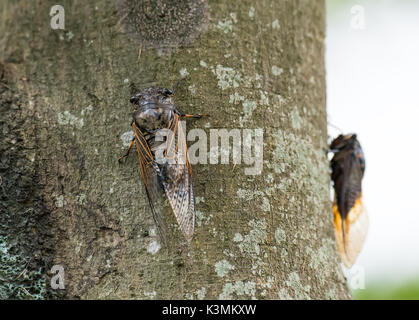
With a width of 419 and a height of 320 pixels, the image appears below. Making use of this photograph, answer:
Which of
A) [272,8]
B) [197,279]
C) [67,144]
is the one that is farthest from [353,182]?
[67,144]

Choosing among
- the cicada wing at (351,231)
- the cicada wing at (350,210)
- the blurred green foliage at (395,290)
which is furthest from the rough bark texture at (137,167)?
the blurred green foliage at (395,290)

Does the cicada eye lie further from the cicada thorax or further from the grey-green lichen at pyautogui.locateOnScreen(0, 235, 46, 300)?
the grey-green lichen at pyautogui.locateOnScreen(0, 235, 46, 300)

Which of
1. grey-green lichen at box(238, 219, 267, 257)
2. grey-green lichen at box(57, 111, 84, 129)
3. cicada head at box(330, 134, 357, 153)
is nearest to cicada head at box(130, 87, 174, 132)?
grey-green lichen at box(57, 111, 84, 129)

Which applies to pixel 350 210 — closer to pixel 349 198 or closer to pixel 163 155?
pixel 349 198

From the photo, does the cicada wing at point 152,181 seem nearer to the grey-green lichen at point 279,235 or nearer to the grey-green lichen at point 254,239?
the grey-green lichen at point 254,239

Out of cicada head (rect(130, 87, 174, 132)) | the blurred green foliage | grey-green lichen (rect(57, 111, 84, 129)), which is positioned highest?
cicada head (rect(130, 87, 174, 132))
